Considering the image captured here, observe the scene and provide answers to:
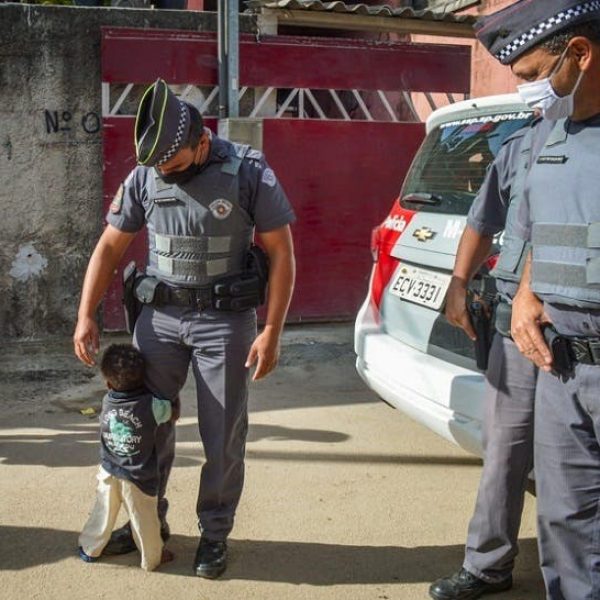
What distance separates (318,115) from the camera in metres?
6.96

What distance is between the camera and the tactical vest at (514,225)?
2.66m

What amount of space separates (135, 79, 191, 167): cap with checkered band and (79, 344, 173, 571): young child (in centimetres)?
73

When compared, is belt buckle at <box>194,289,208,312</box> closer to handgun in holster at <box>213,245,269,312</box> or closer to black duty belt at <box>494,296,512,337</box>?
handgun in holster at <box>213,245,269,312</box>

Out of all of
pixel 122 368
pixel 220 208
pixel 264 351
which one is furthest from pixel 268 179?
pixel 122 368

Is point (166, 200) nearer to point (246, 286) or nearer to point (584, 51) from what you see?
point (246, 286)

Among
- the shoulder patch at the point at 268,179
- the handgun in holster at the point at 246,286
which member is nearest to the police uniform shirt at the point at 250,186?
the shoulder patch at the point at 268,179

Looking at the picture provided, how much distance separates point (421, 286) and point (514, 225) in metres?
1.08

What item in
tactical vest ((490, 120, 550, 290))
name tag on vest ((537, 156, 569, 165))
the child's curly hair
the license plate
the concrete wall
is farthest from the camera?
the concrete wall

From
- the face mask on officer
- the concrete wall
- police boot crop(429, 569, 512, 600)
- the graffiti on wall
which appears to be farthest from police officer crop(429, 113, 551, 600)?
the concrete wall

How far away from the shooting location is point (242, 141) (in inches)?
254

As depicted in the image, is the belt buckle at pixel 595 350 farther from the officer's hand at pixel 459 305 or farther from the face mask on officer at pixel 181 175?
the face mask on officer at pixel 181 175

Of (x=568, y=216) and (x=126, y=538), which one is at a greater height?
(x=568, y=216)

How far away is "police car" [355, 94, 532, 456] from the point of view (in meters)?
3.43

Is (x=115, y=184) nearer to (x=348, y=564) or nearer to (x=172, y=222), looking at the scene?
(x=172, y=222)
